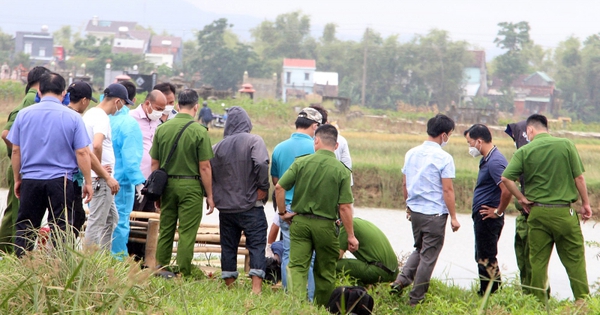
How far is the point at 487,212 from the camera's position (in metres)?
6.96

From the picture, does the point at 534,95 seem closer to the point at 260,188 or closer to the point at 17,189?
the point at 260,188

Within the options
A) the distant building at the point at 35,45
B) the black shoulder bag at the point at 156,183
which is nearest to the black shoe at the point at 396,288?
the black shoulder bag at the point at 156,183

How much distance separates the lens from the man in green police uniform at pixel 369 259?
7.14 metres

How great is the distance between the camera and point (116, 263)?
17.0 feet

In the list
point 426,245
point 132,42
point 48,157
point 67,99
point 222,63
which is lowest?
point 426,245

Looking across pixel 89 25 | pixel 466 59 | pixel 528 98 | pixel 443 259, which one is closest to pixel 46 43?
pixel 89 25

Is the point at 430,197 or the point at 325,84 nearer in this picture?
the point at 430,197

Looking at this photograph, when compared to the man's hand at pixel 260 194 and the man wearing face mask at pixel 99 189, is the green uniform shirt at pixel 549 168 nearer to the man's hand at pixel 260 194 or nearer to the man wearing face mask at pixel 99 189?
the man's hand at pixel 260 194

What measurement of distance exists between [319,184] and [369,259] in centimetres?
152

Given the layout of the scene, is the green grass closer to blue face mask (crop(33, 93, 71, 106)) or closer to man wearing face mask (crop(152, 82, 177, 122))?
blue face mask (crop(33, 93, 71, 106))

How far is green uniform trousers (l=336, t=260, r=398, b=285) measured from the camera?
715 centimetres

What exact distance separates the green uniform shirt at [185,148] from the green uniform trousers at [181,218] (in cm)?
10

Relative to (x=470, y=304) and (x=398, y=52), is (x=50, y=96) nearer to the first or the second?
(x=470, y=304)

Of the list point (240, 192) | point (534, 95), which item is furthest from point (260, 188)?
point (534, 95)
